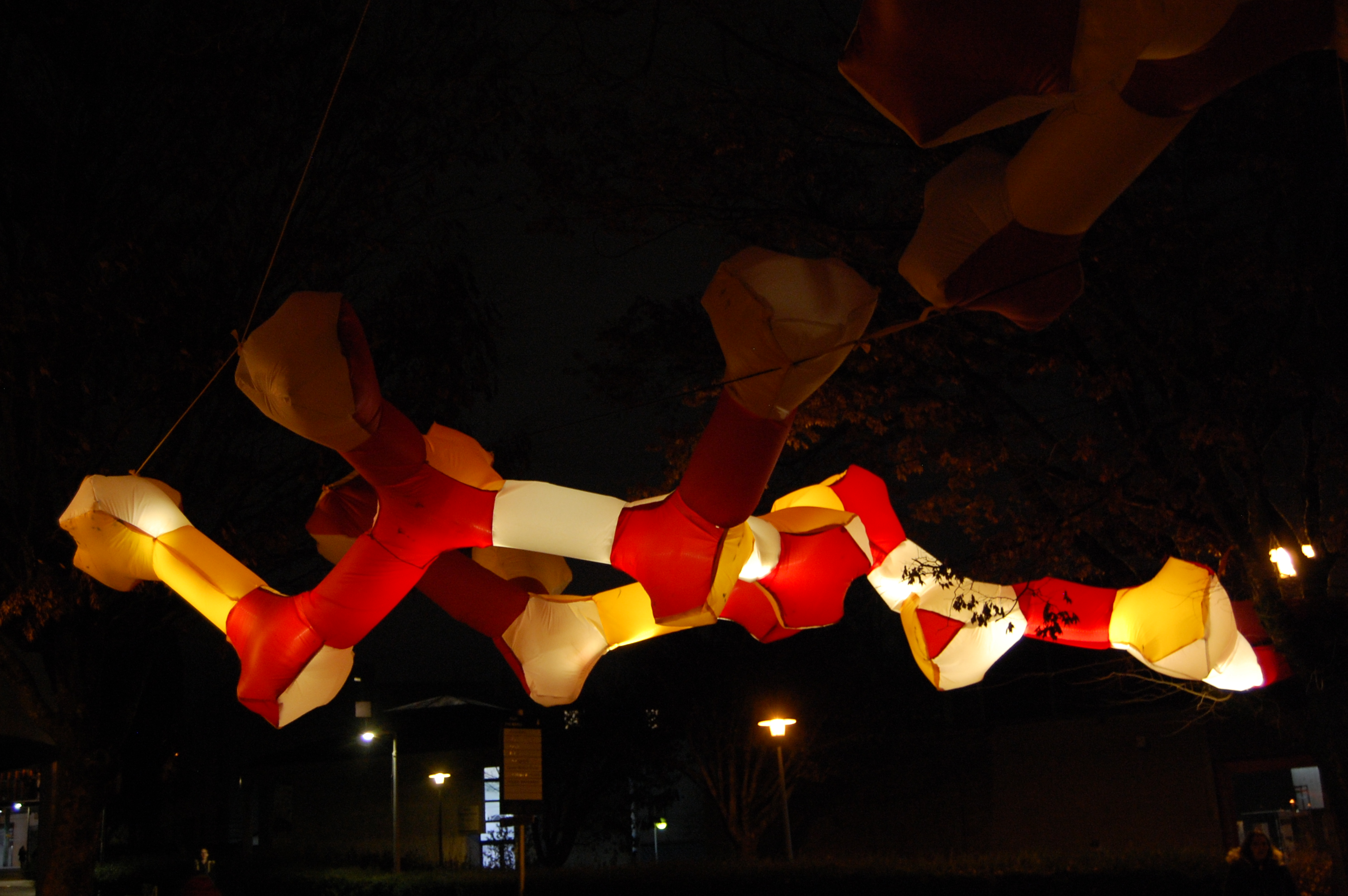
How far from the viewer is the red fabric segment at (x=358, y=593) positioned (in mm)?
4727

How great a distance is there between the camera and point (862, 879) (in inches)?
483

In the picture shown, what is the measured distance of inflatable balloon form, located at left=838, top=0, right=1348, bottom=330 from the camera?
234cm

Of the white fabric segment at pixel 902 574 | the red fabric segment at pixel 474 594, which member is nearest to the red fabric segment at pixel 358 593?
the red fabric segment at pixel 474 594

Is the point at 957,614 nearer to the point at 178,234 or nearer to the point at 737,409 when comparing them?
the point at 737,409

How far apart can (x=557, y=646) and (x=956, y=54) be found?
3.47 m

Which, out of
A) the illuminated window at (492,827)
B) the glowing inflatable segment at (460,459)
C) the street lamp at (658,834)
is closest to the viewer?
the glowing inflatable segment at (460,459)

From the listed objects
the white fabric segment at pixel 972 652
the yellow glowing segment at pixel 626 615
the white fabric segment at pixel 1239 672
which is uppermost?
the yellow glowing segment at pixel 626 615

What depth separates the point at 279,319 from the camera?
12.2ft

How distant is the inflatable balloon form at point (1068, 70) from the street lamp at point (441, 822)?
27.9 meters

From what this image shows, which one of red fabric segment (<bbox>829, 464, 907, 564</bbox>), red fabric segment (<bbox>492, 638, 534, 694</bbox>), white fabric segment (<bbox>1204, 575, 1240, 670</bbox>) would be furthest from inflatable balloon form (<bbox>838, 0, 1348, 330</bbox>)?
white fabric segment (<bbox>1204, 575, 1240, 670</bbox>)

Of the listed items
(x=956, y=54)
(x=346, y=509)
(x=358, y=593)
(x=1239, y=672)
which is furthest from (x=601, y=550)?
(x=1239, y=672)

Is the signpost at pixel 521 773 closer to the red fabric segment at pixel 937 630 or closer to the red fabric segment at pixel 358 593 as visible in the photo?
the red fabric segment at pixel 937 630

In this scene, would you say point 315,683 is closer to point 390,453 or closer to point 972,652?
point 390,453

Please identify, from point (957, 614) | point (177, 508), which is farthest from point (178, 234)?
point (957, 614)
